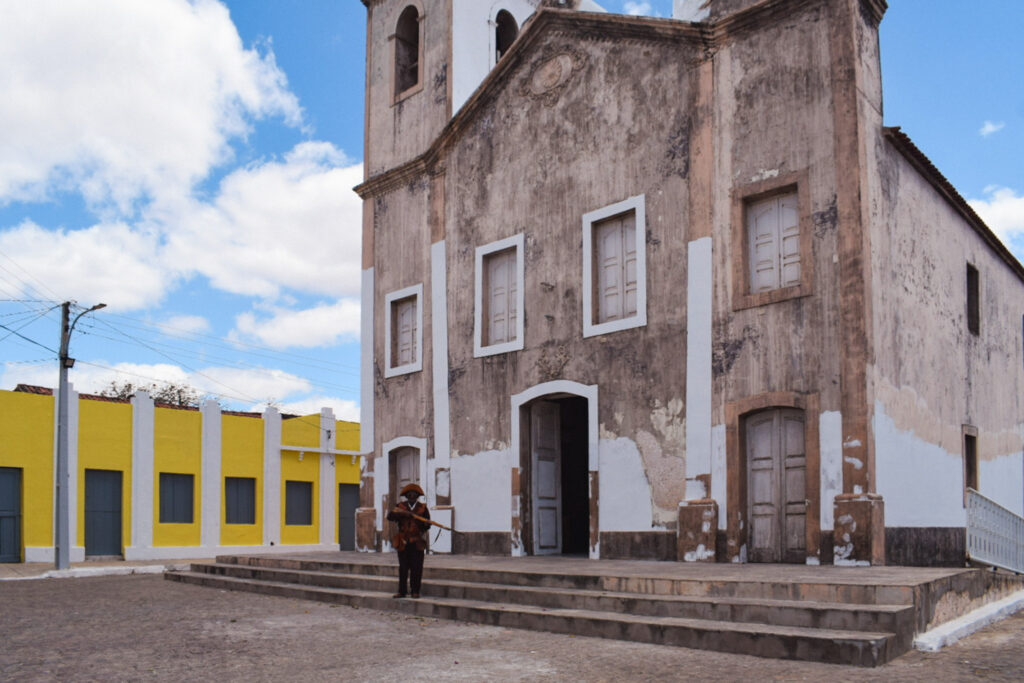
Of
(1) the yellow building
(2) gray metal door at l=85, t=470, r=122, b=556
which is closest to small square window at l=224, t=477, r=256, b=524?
(1) the yellow building

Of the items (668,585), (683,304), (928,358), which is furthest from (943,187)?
(668,585)

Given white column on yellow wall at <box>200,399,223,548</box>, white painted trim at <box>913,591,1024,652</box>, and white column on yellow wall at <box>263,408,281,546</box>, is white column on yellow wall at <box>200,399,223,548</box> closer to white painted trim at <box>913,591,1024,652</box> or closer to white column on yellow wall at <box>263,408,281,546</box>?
white column on yellow wall at <box>263,408,281,546</box>

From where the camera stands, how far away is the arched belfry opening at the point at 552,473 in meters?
14.6

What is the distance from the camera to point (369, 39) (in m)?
19.3

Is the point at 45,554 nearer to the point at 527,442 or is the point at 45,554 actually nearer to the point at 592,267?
the point at 527,442

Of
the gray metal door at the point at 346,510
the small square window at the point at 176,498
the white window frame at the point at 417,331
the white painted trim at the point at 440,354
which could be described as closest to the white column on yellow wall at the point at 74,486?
the small square window at the point at 176,498

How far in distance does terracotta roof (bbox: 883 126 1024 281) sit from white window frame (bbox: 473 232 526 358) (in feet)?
18.5

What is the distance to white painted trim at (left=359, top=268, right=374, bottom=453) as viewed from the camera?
58.0 ft

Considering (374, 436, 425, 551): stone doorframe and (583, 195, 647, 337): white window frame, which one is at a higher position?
(583, 195, 647, 337): white window frame

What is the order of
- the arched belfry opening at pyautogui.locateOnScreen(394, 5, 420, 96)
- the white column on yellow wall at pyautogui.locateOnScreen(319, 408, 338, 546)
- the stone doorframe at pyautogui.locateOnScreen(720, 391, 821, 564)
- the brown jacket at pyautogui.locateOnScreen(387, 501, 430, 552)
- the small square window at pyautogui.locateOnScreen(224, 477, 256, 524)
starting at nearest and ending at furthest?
the brown jacket at pyautogui.locateOnScreen(387, 501, 430, 552) → the stone doorframe at pyautogui.locateOnScreen(720, 391, 821, 564) → the arched belfry opening at pyautogui.locateOnScreen(394, 5, 420, 96) → the small square window at pyautogui.locateOnScreen(224, 477, 256, 524) → the white column on yellow wall at pyautogui.locateOnScreen(319, 408, 338, 546)

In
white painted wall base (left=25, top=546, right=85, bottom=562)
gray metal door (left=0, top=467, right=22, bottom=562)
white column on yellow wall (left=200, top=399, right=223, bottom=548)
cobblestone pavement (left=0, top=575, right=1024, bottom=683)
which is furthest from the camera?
white column on yellow wall (left=200, top=399, right=223, bottom=548)

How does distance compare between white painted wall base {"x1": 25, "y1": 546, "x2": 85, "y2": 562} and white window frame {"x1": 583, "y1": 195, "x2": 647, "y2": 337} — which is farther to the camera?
white painted wall base {"x1": 25, "y1": 546, "x2": 85, "y2": 562}

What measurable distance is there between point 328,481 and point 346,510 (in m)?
1.31

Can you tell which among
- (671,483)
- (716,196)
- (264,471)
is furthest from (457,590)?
(264,471)
